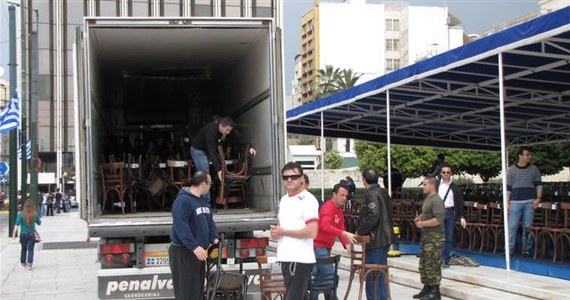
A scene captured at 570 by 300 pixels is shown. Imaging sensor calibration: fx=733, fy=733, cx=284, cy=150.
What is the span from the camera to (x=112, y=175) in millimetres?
10266

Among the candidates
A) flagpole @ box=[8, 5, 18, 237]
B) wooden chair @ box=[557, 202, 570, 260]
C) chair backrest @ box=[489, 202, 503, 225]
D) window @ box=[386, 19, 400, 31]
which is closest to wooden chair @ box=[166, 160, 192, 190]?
chair backrest @ box=[489, 202, 503, 225]

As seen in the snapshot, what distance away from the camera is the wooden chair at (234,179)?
33.0ft

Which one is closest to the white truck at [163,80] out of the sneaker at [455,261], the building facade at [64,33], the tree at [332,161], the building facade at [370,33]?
the sneaker at [455,261]

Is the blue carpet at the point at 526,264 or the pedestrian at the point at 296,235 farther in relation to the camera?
the blue carpet at the point at 526,264

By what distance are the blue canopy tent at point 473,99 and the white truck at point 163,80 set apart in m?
2.99

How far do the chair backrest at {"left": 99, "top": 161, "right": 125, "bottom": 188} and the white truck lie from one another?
6.4 inches

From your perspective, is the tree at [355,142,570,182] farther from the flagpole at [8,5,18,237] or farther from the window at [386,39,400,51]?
the window at [386,39,400,51]

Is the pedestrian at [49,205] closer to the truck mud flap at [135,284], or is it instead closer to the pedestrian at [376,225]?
the truck mud flap at [135,284]

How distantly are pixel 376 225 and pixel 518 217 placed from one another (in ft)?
14.1

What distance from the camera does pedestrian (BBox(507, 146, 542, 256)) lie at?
1127cm

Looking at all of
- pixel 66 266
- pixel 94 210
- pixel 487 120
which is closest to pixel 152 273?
pixel 94 210

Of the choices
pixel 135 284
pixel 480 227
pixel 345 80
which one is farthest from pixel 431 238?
pixel 345 80

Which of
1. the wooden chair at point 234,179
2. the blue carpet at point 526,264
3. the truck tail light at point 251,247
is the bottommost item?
the blue carpet at point 526,264

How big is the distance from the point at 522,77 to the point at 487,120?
711cm
